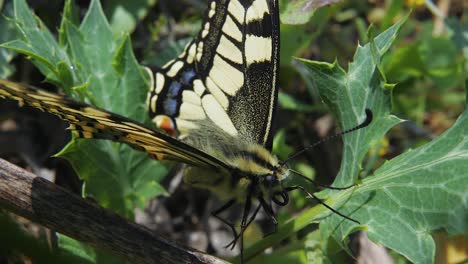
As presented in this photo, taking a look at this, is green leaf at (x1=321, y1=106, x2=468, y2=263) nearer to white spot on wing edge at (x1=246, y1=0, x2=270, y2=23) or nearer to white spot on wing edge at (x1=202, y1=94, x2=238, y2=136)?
white spot on wing edge at (x1=202, y1=94, x2=238, y2=136)

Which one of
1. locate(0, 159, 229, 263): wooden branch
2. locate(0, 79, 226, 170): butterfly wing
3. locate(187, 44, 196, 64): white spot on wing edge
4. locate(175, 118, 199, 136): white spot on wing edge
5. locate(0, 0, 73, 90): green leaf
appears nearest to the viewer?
locate(0, 79, 226, 170): butterfly wing

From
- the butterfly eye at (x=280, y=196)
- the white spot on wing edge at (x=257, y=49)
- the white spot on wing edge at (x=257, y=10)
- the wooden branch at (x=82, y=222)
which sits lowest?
the wooden branch at (x=82, y=222)

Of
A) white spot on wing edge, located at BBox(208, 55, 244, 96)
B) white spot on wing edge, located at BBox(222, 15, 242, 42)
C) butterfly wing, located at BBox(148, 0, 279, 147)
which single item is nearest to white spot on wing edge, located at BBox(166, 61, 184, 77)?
butterfly wing, located at BBox(148, 0, 279, 147)

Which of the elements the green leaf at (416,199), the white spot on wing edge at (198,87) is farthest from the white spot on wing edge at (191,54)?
the green leaf at (416,199)

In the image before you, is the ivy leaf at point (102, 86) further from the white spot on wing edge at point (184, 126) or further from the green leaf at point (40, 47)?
the white spot on wing edge at point (184, 126)

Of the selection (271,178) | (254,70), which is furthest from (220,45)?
(271,178)

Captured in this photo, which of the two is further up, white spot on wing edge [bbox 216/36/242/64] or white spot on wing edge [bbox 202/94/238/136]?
white spot on wing edge [bbox 216/36/242/64]

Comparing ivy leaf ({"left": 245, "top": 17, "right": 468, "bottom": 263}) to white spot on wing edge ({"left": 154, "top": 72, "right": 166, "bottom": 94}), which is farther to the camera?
white spot on wing edge ({"left": 154, "top": 72, "right": 166, "bottom": 94})

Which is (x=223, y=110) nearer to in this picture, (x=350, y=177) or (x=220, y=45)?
(x=220, y=45)
